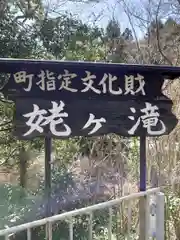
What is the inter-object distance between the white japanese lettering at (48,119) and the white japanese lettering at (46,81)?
0.29 feet

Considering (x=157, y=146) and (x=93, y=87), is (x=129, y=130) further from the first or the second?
(x=157, y=146)

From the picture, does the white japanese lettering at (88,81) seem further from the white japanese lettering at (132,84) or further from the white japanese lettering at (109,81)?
the white japanese lettering at (132,84)

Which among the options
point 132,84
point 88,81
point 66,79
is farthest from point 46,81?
point 132,84

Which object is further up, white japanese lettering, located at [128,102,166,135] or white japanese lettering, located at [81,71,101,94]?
white japanese lettering, located at [81,71,101,94]

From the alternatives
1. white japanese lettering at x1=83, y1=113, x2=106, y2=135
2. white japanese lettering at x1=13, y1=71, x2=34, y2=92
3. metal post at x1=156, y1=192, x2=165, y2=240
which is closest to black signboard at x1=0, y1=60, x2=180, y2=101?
white japanese lettering at x1=13, y1=71, x2=34, y2=92

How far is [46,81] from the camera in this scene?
6.79ft

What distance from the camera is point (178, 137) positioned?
3680mm

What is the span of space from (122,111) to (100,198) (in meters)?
2.92

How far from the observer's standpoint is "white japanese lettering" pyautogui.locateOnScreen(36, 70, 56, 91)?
2.05 metres

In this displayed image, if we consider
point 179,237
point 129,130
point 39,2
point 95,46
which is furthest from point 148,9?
point 129,130

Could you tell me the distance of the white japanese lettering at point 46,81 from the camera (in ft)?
6.74

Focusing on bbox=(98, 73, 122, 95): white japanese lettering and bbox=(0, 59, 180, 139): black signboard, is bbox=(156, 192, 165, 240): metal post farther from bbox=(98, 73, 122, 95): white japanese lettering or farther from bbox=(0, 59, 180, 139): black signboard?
bbox=(98, 73, 122, 95): white japanese lettering

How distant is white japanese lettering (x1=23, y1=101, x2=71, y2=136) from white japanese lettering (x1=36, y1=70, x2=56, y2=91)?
3.5 inches

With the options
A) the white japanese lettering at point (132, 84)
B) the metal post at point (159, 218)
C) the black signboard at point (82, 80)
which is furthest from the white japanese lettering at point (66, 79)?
the metal post at point (159, 218)
